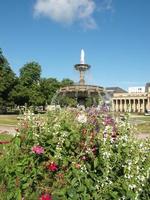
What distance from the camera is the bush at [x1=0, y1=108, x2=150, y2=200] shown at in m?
6.09

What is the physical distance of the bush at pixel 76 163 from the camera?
6.09m

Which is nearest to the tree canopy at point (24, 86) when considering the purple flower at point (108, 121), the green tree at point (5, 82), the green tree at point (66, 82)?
the green tree at point (5, 82)

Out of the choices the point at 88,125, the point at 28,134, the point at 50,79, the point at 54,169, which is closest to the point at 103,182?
the point at 54,169

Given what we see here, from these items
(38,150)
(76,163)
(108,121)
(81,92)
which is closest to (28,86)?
(81,92)

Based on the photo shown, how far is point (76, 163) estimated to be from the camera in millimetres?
6281

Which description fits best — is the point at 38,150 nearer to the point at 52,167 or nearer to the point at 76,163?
the point at 52,167

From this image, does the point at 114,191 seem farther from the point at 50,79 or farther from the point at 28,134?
the point at 50,79

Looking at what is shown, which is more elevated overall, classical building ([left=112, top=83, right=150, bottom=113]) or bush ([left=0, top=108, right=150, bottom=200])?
classical building ([left=112, top=83, right=150, bottom=113])

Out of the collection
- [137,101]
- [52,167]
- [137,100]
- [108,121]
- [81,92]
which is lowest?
[52,167]

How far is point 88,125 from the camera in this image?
6980 mm

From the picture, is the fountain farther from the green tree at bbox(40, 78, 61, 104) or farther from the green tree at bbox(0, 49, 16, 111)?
the green tree at bbox(40, 78, 61, 104)

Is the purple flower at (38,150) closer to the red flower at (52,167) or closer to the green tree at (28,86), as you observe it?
the red flower at (52,167)

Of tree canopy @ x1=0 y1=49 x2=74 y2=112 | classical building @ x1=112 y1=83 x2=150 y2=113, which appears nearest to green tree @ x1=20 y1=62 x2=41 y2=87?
tree canopy @ x1=0 y1=49 x2=74 y2=112

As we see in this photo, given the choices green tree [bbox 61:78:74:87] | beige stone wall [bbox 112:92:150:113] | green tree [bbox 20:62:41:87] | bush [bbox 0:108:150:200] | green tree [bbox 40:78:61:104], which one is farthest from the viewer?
beige stone wall [bbox 112:92:150:113]
